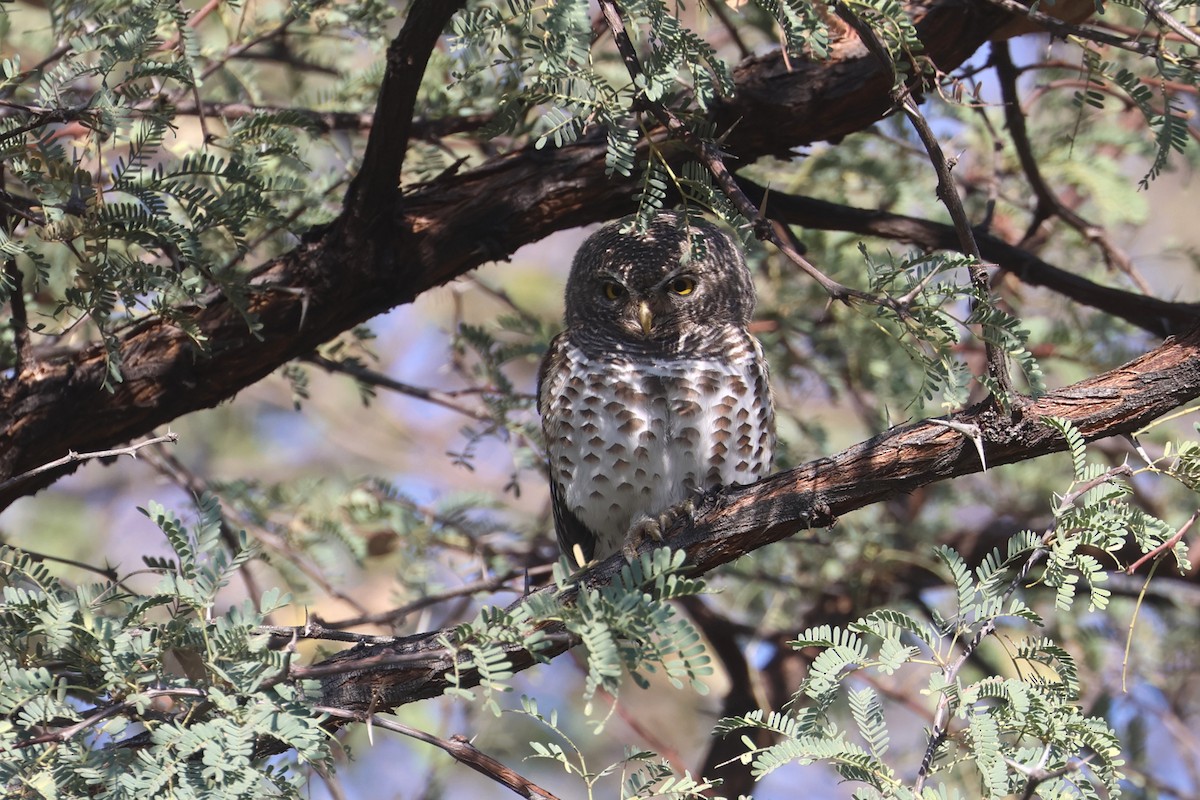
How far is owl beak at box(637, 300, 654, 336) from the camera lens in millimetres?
4090

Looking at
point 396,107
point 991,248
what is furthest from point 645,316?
point 396,107

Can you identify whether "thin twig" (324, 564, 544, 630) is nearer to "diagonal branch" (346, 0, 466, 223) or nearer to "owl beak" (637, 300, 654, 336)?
"owl beak" (637, 300, 654, 336)

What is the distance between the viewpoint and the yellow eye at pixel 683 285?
423 cm

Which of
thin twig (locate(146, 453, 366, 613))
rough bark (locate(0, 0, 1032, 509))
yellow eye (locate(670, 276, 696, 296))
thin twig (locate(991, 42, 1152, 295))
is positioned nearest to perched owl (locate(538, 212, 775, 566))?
yellow eye (locate(670, 276, 696, 296))

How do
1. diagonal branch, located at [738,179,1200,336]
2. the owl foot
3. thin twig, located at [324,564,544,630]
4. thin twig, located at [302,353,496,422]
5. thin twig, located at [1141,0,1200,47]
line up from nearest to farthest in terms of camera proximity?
thin twig, located at [1141,0,1200,47] < the owl foot < diagonal branch, located at [738,179,1200,336] < thin twig, located at [302,353,496,422] < thin twig, located at [324,564,544,630]

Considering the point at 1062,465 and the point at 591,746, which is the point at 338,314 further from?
the point at 591,746

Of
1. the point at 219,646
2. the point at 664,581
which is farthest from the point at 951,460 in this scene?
the point at 219,646

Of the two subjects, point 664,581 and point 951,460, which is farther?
point 951,460

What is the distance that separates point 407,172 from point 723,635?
228cm

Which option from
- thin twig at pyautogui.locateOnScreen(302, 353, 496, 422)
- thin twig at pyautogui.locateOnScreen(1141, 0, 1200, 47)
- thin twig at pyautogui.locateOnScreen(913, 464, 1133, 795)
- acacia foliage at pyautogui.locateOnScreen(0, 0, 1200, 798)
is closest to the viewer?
acacia foliage at pyautogui.locateOnScreen(0, 0, 1200, 798)

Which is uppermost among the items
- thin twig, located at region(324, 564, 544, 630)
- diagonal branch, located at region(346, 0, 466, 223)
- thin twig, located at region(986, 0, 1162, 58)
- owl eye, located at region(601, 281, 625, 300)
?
diagonal branch, located at region(346, 0, 466, 223)

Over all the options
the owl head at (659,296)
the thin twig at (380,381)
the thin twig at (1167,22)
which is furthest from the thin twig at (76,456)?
the thin twig at (1167,22)

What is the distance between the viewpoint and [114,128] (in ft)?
8.18

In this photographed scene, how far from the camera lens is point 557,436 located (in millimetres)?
3947
